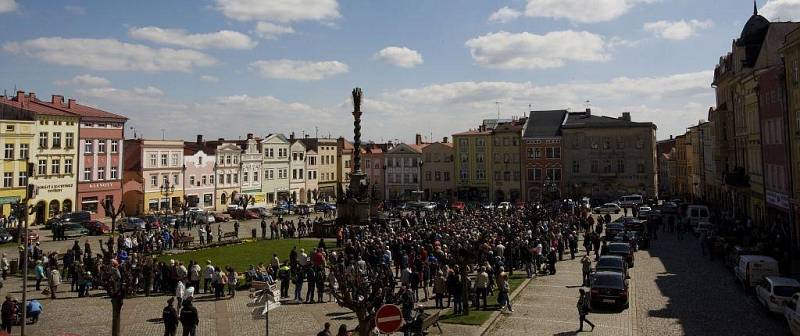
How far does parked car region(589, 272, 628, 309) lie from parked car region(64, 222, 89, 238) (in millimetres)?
38930

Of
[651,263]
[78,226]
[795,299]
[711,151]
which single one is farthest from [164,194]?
[795,299]

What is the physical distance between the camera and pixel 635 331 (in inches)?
695

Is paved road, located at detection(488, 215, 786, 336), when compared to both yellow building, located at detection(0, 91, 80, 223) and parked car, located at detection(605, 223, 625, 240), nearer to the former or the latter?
parked car, located at detection(605, 223, 625, 240)

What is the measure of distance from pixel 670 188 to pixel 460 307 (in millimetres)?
92906

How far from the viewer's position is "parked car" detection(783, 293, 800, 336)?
16.0 meters

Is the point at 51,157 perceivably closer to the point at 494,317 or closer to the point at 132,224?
the point at 132,224

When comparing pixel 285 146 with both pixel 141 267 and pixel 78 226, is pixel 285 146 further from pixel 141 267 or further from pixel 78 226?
pixel 141 267

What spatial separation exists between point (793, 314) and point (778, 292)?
230 centimetres

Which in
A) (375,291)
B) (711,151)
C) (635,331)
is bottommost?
(635,331)

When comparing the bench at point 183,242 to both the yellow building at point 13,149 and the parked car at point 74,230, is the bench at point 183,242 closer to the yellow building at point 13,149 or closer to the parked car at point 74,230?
the parked car at point 74,230

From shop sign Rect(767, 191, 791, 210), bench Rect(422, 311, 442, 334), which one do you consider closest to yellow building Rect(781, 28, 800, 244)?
shop sign Rect(767, 191, 791, 210)

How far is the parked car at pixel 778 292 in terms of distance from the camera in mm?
18391

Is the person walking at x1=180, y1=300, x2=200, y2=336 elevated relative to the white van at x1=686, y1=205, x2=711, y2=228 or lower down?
lower down

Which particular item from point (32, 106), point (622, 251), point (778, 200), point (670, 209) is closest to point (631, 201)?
point (670, 209)
